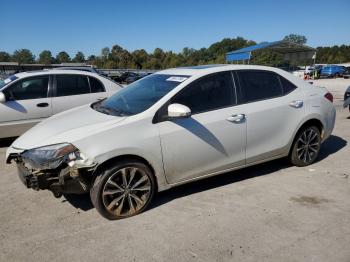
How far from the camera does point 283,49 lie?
39188 millimetres

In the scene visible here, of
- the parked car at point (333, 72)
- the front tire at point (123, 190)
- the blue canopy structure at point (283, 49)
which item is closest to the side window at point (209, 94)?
the front tire at point (123, 190)

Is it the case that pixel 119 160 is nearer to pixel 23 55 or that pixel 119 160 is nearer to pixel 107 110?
pixel 107 110

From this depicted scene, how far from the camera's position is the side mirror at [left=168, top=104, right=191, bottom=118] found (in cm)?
370

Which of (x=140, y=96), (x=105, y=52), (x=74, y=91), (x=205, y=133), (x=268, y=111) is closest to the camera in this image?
(x=205, y=133)

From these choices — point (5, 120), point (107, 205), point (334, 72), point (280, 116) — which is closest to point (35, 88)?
point (5, 120)

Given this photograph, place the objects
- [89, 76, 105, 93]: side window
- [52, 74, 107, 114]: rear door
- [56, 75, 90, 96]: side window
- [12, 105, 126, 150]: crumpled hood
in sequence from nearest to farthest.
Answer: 1. [12, 105, 126, 150]: crumpled hood
2. [52, 74, 107, 114]: rear door
3. [56, 75, 90, 96]: side window
4. [89, 76, 105, 93]: side window

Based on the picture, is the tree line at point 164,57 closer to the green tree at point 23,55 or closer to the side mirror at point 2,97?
the green tree at point 23,55

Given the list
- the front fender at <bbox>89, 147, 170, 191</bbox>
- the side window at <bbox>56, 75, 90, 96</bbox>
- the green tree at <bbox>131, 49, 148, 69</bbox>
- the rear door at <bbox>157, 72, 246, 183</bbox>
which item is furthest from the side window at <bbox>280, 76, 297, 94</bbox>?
the green tree at <bbox>131, 49, 148, 69</bbox>

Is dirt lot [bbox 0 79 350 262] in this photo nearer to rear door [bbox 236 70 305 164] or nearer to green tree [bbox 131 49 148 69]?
rear door [bbox 236 70 305 164]

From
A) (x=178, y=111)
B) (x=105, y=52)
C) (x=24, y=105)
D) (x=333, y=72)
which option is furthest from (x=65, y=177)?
(x=105, y=52)

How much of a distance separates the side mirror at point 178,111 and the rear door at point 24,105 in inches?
159

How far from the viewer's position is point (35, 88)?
696 centimetres

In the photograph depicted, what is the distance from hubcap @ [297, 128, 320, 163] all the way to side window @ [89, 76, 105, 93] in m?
4.38

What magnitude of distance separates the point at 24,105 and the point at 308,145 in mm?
5316
